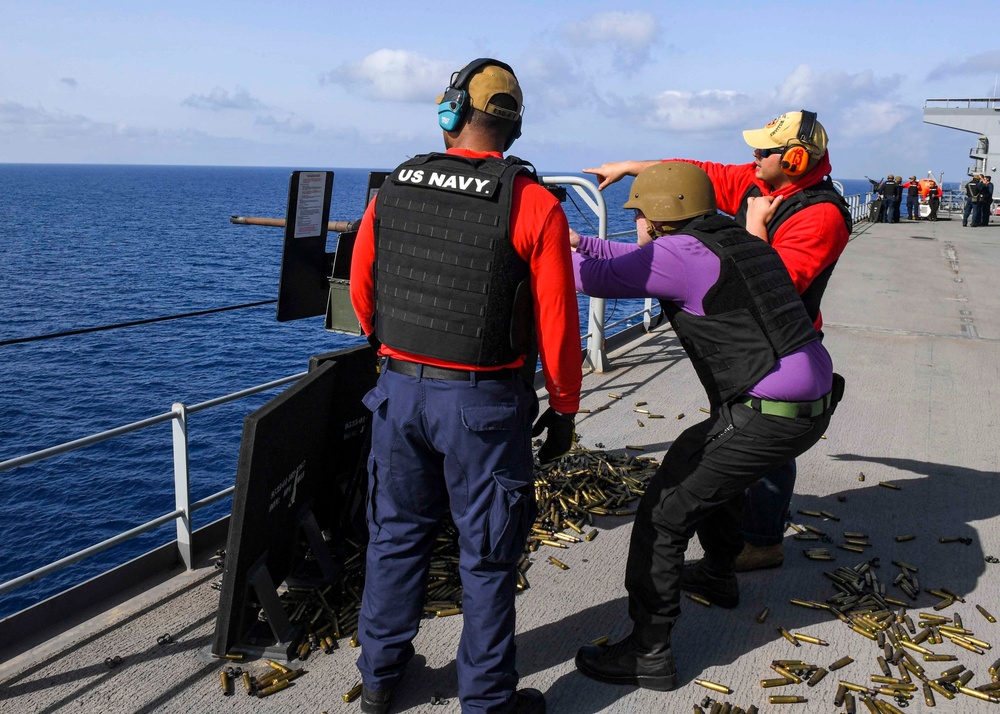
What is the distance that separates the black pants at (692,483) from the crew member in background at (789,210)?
0.88 metres

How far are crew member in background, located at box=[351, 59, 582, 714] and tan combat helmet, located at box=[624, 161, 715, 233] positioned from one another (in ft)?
2.08

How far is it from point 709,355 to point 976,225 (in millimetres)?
37885

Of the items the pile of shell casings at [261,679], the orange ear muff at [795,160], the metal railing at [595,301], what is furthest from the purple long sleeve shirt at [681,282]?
the metal railing at [595,301]

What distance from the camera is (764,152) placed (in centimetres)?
454

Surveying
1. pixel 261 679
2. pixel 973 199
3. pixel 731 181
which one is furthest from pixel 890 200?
pixel 261 679

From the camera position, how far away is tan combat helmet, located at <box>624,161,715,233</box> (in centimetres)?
366

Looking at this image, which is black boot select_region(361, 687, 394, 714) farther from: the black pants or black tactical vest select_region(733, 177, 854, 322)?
black tactical vest select_region(733, 177, 854, 322)

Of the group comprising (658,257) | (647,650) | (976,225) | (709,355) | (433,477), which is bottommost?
(647,650)

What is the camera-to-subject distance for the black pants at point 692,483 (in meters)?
3.72

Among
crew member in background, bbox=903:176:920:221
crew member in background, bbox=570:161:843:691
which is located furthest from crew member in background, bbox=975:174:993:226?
crew member in background, bbox=570:161:843:691

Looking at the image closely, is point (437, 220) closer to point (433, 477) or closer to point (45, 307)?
point (433, 477)

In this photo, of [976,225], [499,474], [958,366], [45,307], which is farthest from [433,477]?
[45,307]

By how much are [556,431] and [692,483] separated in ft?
2.22

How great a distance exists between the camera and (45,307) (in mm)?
46375
